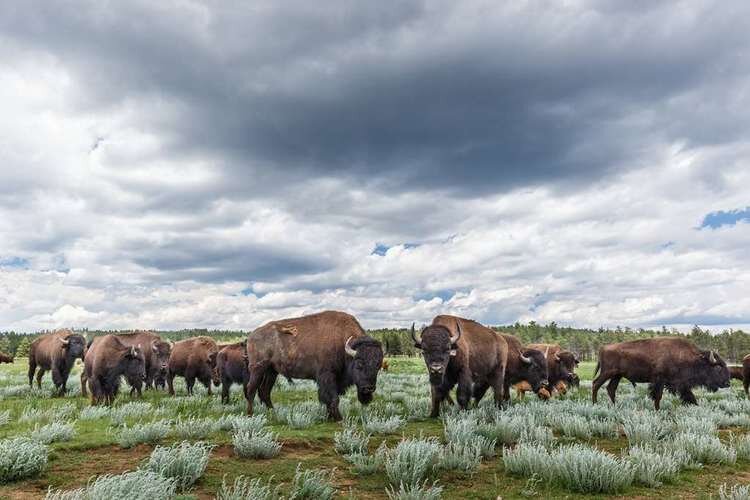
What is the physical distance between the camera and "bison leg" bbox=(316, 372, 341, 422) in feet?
36.8

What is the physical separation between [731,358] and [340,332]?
15563cm

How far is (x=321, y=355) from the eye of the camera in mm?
11750

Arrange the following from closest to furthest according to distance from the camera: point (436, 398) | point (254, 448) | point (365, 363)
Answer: point (254, 448) < point (365, 363) < point (436, 398)

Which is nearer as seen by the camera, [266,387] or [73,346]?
[266,387]

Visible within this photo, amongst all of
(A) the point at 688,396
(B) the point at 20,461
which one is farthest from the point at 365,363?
(A) the point at 688,396

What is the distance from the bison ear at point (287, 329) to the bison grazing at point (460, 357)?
10.5 ft

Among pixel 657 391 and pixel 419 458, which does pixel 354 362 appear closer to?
pixel 419 458

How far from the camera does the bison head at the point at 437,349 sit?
1087cm

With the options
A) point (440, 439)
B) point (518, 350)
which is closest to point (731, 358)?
point (518, 350)

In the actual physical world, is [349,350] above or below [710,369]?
above

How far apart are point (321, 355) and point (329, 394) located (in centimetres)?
98

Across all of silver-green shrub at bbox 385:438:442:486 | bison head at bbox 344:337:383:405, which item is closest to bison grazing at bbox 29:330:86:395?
bison head at bbox 344:337:383:405

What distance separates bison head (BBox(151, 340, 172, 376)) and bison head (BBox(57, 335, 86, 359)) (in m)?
2.72

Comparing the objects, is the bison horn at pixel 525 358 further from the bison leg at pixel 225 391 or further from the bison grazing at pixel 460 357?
the bison leg at pixel 225 391
